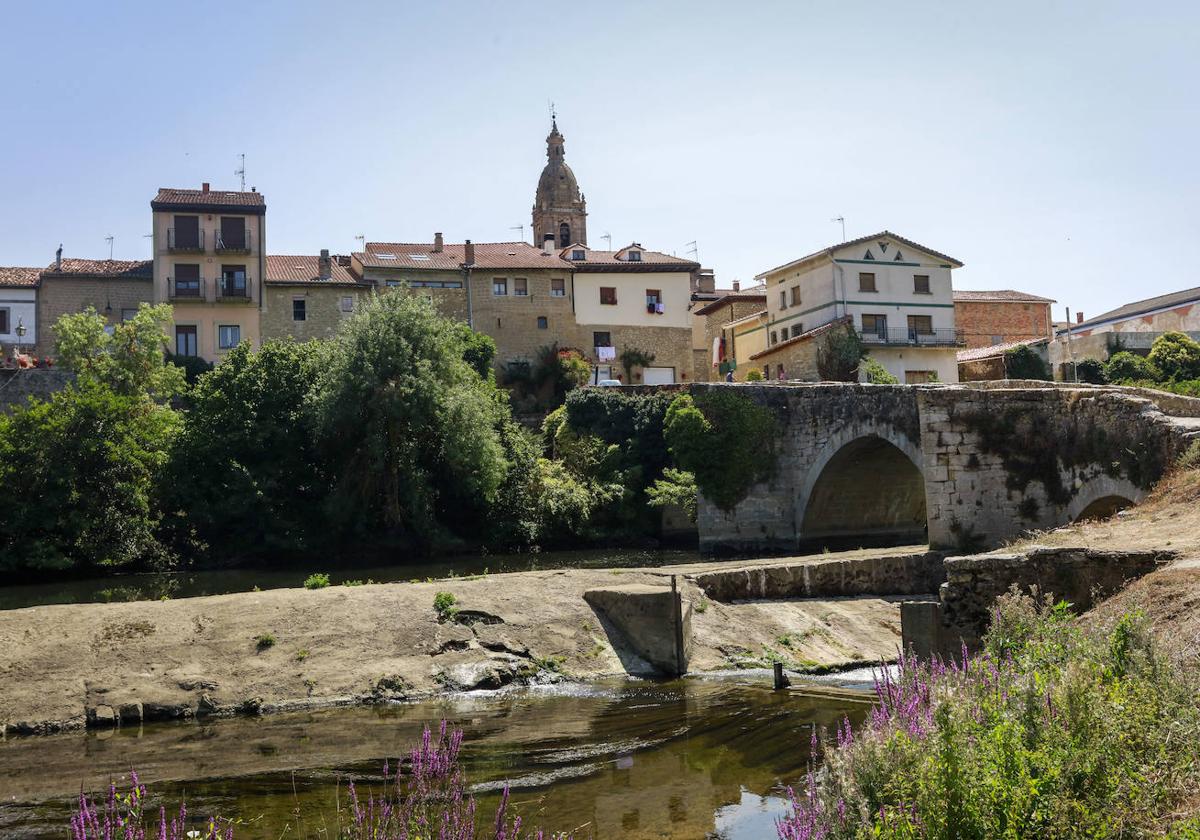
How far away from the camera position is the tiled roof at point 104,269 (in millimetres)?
57500

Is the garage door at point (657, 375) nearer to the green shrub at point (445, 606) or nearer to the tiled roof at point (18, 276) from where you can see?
the tiled roof at point (18, 276)

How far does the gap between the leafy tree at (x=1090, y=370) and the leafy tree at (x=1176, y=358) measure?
7.24 ft

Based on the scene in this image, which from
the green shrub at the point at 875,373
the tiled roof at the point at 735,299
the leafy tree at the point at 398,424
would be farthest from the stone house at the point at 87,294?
the green shrub at the point at 875,373

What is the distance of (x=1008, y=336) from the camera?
67.4 m

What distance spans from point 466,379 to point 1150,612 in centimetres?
3068

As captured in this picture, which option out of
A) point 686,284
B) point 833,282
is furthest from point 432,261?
point 833,282

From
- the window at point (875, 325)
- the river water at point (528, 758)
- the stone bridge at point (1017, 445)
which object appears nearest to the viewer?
the river water at point (528, 758)

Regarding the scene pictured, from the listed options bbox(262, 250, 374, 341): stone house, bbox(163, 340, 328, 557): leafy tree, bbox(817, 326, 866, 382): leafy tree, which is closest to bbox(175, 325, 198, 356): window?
bbox(262, 250, 374, 341): stone house

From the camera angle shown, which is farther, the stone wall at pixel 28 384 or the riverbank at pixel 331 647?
the stone wall at pixel 28 384

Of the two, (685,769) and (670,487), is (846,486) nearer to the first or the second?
(670,487)

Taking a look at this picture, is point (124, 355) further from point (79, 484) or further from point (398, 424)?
point (398, 424)

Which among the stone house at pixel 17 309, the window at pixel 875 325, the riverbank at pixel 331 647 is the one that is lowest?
the riverbank at pixel 331 647

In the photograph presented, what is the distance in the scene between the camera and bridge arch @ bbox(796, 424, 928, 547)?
36.8 meters

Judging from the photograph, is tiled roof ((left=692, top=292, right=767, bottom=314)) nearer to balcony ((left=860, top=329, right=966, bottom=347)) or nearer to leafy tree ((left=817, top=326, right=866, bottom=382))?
balcony ((left=860, top=329, right=966, bottom=347))
